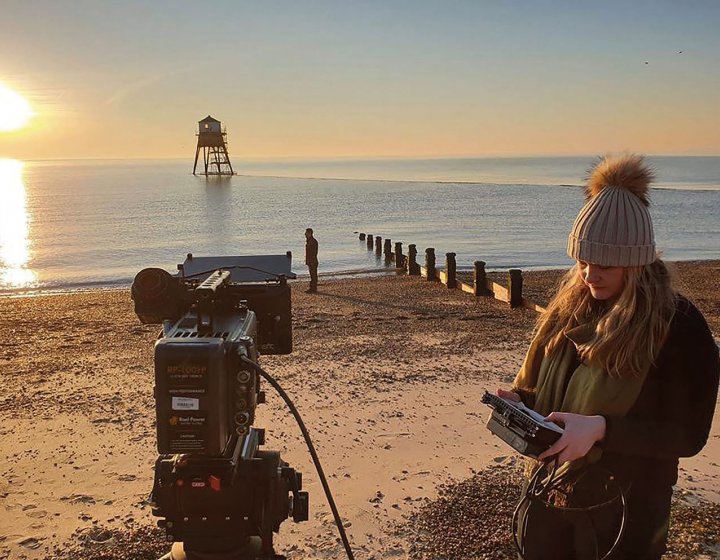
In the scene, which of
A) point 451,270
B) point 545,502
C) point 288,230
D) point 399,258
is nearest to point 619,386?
point 545,502

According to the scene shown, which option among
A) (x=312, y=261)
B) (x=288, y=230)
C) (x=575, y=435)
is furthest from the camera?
(x=288, y=230)

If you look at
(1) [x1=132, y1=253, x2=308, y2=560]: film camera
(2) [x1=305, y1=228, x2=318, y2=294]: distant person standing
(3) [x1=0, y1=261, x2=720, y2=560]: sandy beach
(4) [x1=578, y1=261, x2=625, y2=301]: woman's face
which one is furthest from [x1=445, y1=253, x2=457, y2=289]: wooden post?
(4) [x1=578, y1=261, x2=625, y2=301]: woman's face

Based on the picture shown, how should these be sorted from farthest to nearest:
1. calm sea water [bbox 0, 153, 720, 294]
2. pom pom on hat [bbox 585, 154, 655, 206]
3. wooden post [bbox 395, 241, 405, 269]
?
calm sea water [bbox 0, 153, 720, 294]
wooden post [bbox 395, 241, 405, 269]
pom pom on hat [bbox 585, 154, 655, 206]

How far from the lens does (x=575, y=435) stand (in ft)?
6.57

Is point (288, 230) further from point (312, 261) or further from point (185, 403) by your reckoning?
point (185, 403)

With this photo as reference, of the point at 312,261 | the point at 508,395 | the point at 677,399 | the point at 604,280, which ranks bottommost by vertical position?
the point at 312,261

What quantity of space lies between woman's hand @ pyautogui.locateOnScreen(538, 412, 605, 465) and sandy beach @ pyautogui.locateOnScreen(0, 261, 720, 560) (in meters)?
0.79

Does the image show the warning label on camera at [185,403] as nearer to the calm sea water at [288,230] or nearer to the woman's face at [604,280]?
the woman's face at [604,280]

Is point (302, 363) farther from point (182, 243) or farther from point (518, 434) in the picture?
point (182, 243)

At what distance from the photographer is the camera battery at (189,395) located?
2.00m

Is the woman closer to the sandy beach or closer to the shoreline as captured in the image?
the sandy beach

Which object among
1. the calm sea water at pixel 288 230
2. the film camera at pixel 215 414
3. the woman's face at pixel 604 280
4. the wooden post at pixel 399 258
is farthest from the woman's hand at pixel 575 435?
the calm sea water at pixel 288 230

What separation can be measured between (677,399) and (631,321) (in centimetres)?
28

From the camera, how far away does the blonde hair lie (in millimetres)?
2047
